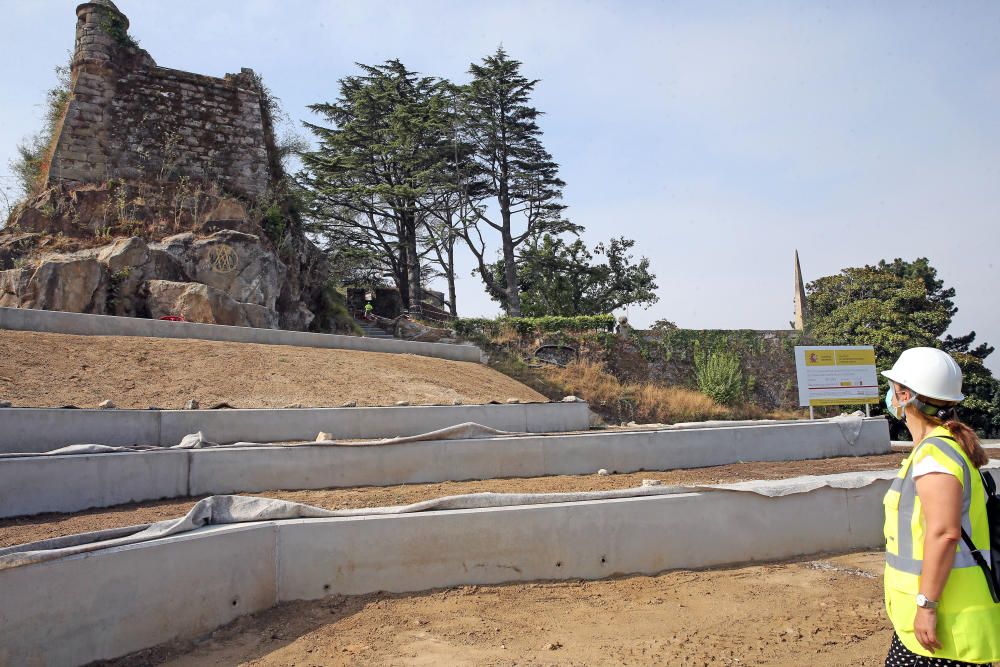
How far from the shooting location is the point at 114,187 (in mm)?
17266

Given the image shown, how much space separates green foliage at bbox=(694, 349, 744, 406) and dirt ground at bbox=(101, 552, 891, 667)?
18.5 metres

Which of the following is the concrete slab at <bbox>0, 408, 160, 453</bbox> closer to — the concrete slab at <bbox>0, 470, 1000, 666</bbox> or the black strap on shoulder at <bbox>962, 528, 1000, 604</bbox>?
the concrete slab at <bbox>0, 470, 1000, 666</bbox>

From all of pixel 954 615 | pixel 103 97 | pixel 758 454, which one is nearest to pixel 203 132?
pixel 103 97

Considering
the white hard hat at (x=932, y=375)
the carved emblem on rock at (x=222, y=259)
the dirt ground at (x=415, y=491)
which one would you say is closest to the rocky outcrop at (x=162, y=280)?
the carved emblem on rock at (x=222, y=259)

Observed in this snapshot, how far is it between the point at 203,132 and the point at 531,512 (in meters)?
18.0

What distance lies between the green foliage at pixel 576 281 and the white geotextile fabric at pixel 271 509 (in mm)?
26059

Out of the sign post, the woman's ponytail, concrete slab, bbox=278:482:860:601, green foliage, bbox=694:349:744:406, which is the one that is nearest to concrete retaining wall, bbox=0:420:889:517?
concrete slab, bbox=278:482:860:601

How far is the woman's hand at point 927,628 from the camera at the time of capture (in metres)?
2.28

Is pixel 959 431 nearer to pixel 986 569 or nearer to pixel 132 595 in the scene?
pixel 986 569

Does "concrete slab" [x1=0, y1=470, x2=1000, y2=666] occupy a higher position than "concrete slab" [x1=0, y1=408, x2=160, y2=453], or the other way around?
"concrete slab" [x1=0, y1=408, x2=160, y2=453]

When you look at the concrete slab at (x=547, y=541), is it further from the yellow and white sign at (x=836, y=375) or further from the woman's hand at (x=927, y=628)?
the yellow and white sign at (x=836, y=375)

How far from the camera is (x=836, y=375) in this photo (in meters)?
15.3

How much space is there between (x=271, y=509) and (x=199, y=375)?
6.21 m

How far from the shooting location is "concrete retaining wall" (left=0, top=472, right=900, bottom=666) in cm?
346
